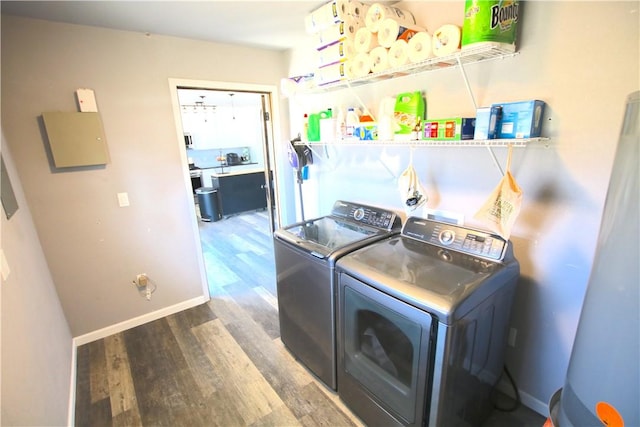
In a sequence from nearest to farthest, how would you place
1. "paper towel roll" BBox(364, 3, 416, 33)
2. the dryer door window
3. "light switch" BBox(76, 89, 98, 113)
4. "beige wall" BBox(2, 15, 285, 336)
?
the dryer door window → "paper towel roll" BBox(364, 3, 416, 33) → "beige wall" BBox(2, 15, 285, 336) → "light switch" BBox(76, 89, 98, 113)

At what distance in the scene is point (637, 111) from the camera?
0.78m

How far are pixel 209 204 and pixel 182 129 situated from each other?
314 cm

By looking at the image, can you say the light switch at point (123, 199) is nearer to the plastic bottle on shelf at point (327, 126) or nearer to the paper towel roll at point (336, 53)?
the plastic bottle on shelf at point (327, 126)

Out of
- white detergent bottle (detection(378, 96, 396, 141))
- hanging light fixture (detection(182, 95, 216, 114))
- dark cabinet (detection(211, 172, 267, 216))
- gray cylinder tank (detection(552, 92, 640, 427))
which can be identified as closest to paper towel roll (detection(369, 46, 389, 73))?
white detergent bottle (detection(378, 96, 396, 141))

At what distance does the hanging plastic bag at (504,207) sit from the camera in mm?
1325

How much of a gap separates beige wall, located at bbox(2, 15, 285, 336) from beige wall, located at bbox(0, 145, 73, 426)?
0.50ft

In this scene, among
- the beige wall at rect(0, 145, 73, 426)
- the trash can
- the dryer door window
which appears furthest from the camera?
the trash can

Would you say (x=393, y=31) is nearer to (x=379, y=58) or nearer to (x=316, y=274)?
(x=379, y=58)

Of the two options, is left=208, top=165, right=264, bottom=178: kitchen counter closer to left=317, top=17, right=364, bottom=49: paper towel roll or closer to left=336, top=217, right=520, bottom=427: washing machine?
left=317, top=17, right=364, bottom=49: paper towel roll

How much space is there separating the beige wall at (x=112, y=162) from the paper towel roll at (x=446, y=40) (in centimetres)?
178

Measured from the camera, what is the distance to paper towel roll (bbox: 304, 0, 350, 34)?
1.66m

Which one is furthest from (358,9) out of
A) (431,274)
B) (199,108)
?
(199,108)

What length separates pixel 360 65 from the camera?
1.76m

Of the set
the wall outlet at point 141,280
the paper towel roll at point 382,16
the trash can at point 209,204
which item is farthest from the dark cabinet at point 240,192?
the paper towel roll at point 382,16
